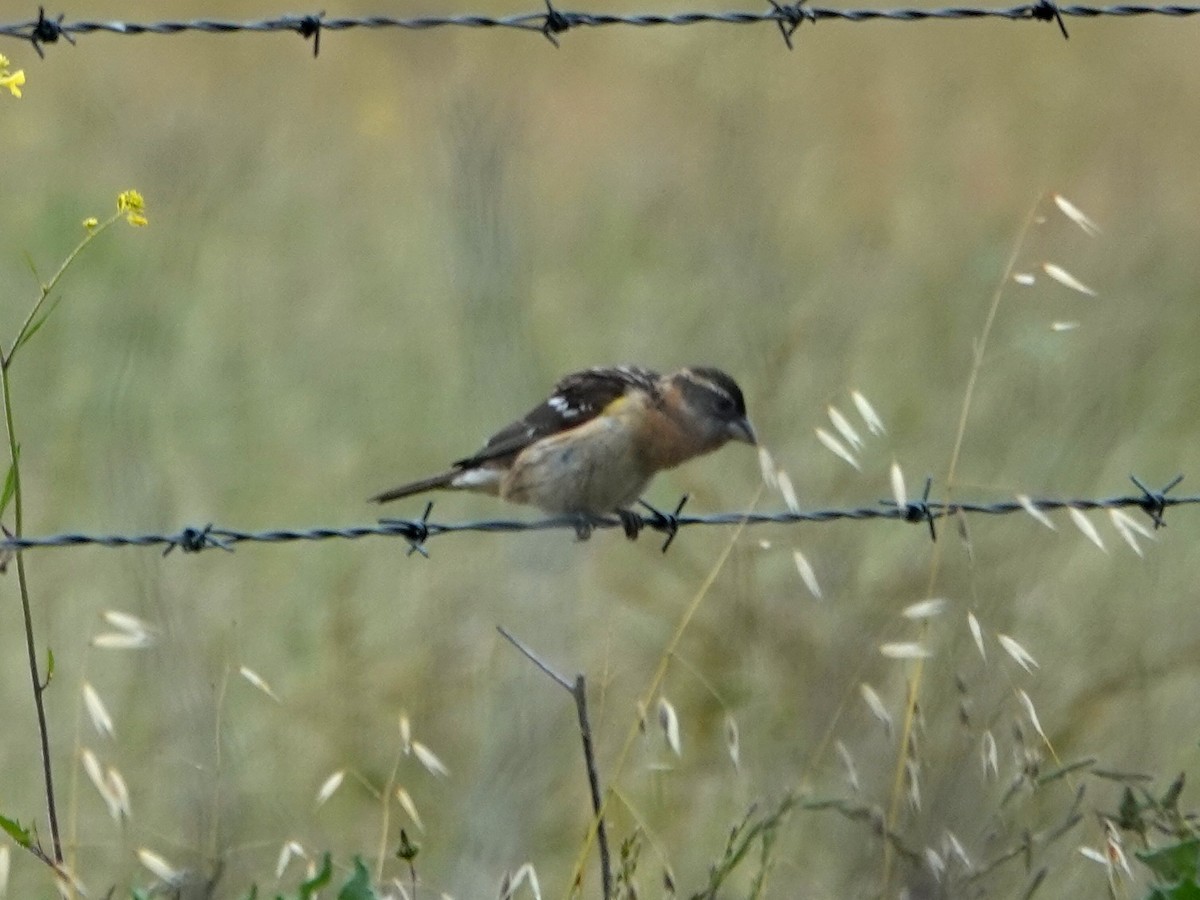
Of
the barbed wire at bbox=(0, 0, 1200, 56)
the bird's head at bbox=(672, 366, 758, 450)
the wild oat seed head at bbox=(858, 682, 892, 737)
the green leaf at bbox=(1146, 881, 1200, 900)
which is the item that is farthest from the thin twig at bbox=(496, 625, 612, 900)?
the bird's head at bbox=(672, 366, 758, 450)

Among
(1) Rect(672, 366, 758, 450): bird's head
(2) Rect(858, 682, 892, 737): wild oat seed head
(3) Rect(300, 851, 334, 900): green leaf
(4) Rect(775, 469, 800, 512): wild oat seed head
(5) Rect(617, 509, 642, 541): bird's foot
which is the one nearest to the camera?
(3) Rect(300, 851, 334, 900): green leaf

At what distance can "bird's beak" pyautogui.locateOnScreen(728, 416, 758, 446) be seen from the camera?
613cm

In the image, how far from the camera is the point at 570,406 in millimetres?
6273

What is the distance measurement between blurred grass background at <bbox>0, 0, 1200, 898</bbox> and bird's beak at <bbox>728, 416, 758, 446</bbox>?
0.11 m

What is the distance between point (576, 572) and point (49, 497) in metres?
4.46

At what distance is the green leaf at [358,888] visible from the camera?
3.41 m

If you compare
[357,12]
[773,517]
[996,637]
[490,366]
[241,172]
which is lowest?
[996,637]

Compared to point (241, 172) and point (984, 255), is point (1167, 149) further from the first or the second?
point (241, 172)

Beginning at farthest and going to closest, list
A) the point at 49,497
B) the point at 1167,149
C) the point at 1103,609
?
the point at 1167,149, the point at 49,497, the point at 1103,609

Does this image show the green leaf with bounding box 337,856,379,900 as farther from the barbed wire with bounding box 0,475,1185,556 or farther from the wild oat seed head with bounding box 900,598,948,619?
the wild oat seed head with bounding box 900,598,948,619

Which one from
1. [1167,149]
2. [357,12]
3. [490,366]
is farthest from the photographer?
[357,12]

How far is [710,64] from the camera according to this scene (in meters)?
8.75

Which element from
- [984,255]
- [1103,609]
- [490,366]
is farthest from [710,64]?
[490,366]

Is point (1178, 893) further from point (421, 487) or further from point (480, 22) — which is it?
point (421, 487)
